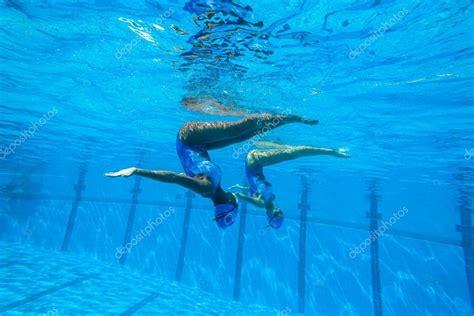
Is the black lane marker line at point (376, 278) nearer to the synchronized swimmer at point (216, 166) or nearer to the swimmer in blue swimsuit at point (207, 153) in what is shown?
the synchronized swimmer at point (216, 166)

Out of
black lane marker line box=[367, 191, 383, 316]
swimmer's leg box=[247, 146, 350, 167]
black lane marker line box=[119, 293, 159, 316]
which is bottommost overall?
black lane marker line box=[119, 293, 159, 316]

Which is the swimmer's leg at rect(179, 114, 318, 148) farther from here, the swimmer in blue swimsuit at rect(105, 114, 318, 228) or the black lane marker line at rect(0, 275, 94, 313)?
the black lane marker line at rect(0, 275, 94, 313)

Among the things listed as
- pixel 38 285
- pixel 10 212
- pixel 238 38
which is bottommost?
pixel 38 285

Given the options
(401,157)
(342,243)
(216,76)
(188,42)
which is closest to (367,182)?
(342,243)

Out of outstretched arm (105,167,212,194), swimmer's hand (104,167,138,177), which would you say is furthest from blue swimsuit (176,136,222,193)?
swimmer's hand (104,167,138,177)

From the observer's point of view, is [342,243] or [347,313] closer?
[347,313]

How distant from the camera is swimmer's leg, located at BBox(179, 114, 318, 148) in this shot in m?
5.55

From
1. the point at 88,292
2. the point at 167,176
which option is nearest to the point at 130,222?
the point at 88,292

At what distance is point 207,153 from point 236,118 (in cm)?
949

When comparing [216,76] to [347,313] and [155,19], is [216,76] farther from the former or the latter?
[347,313]

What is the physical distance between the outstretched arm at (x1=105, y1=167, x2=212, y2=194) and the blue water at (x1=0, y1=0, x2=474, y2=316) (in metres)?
4.66

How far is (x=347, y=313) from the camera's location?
2344 cm

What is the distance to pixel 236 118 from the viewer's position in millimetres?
15008

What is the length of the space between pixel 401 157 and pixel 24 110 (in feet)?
78.4
